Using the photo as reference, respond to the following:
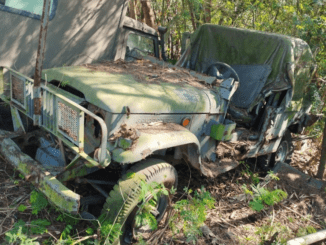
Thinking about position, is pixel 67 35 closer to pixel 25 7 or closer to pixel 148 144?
pixel 25 7

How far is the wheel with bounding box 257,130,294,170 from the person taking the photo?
5.83m

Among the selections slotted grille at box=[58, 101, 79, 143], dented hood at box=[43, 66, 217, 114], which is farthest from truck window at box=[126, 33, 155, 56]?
slotted grille at box=[58, 101, 79, 143]

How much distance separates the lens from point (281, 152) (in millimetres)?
6023

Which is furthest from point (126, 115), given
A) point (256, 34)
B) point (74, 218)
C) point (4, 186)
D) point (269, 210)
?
point (256, 34)

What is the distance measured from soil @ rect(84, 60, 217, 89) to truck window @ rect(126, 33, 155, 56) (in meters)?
0.77

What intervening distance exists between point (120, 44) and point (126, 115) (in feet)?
11.5

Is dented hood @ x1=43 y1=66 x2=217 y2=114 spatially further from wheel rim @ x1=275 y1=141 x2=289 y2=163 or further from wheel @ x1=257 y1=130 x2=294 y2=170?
wheel rim @ x1=275 y1=141 x2=289 y2=163

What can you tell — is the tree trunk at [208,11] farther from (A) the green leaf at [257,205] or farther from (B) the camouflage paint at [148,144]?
(B) the camouflage paint at [148,144]

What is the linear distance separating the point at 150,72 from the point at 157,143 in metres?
1.53

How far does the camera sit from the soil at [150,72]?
4227 millimetres

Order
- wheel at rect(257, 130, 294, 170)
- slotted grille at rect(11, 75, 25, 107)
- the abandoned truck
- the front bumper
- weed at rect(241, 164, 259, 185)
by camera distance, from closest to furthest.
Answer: the front bumper < the abandoned truck < slotted grille at rect(11, 75, 25, 107) < weed at rect(241, 164, 259, 185) < wheel at rect(257, 130, 294, 170)

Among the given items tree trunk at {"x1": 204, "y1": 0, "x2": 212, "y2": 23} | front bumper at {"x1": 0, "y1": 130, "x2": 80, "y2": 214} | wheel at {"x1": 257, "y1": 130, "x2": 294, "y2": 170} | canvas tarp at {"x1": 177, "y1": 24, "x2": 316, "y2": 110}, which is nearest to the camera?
front bumper at {"x1": 0, "y1": 130, "x2": 80, "y2": 214}

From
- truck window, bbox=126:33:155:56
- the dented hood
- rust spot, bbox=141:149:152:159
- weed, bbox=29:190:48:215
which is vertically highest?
truck window, bbox=126:33:155:56

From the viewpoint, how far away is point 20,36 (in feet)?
17.0
